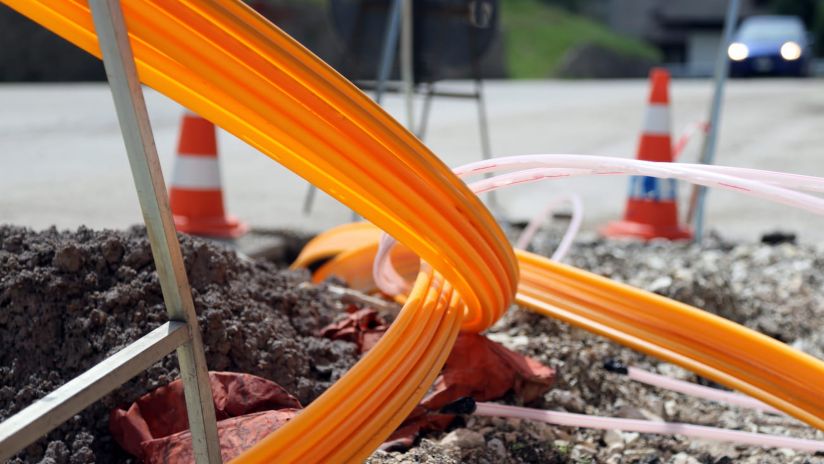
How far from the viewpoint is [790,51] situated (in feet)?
74.1

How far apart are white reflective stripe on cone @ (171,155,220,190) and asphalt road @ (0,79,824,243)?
63cm

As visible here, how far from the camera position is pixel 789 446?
2344 millimetres

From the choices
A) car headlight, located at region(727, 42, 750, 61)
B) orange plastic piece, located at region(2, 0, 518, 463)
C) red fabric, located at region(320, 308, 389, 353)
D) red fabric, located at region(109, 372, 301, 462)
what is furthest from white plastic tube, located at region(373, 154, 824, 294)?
car headlight, located at region(727, 42, 750, 61)

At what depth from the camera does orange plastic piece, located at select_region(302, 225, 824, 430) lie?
7.54 feet

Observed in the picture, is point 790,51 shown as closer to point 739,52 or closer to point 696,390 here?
point 739,52

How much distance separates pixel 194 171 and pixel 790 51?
69.3ft

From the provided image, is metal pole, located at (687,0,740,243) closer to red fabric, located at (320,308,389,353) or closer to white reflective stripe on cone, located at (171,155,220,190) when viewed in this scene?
white reflective stripe on cone, located at (171,155,220,190)

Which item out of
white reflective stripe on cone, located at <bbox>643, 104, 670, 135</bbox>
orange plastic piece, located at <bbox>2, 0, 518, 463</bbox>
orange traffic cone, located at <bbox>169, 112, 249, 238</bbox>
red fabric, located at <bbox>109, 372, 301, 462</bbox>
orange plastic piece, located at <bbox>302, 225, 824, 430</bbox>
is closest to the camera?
orange plastic piece, located at <bbox>2, 0, 518, 463</bbox>

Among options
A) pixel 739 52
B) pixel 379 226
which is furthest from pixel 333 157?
pixel 739 52

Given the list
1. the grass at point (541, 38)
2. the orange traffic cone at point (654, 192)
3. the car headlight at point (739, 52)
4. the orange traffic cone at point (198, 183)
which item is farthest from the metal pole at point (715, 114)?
the grass at point (541, 38)

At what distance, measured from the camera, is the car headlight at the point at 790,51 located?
73.7 ft

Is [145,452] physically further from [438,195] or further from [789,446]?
[789,446]

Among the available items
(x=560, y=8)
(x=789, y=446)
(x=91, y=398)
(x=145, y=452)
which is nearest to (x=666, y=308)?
(x=789, y=446)

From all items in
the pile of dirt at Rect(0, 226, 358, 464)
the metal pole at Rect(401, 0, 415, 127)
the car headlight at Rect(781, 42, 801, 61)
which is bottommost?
the pile of dirt at Rect(0, 226, 358, 464)
